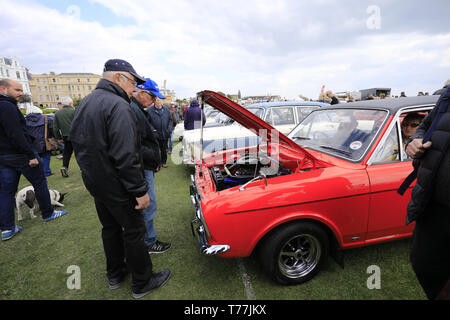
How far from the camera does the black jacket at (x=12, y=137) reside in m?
2.91

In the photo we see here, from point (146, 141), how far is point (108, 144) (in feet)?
2.13

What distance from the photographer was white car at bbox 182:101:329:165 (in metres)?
5.11

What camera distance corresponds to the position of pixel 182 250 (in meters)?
2.86

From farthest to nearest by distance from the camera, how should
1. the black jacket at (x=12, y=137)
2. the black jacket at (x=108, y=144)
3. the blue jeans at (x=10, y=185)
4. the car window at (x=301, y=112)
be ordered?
the car window at (x=301, y=112)
the blue jeans at (x=10, y=185)
the black jacket at (x=12, y=137)
the black jacket at (x=108, y=144)

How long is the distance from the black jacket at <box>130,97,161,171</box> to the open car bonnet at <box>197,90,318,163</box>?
26.9 inches

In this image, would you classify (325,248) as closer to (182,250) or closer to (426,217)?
(426,217)

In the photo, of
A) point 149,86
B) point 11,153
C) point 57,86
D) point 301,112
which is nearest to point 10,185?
point 11,153

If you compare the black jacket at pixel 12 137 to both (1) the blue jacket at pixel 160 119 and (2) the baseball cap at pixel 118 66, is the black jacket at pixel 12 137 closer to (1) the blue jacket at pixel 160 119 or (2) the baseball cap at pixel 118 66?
(2) the baseball cap at pixel 118 66

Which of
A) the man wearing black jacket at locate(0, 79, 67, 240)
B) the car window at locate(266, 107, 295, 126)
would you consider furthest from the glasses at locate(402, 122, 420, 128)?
the man wearing black jacket at locate(0, 79, 67, 240)

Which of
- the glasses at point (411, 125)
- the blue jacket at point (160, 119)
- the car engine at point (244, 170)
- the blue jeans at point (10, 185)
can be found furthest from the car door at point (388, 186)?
the blue jeans at point (10, 185)

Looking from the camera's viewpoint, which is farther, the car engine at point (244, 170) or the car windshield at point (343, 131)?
the car engine at point (244, 170)

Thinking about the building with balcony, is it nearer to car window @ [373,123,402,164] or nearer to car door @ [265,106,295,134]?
car door @ [265,106,295,134]

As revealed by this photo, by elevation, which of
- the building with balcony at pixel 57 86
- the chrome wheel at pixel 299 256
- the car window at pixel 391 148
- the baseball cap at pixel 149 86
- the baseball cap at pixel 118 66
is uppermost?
the building with balcony at pixel 57 86
